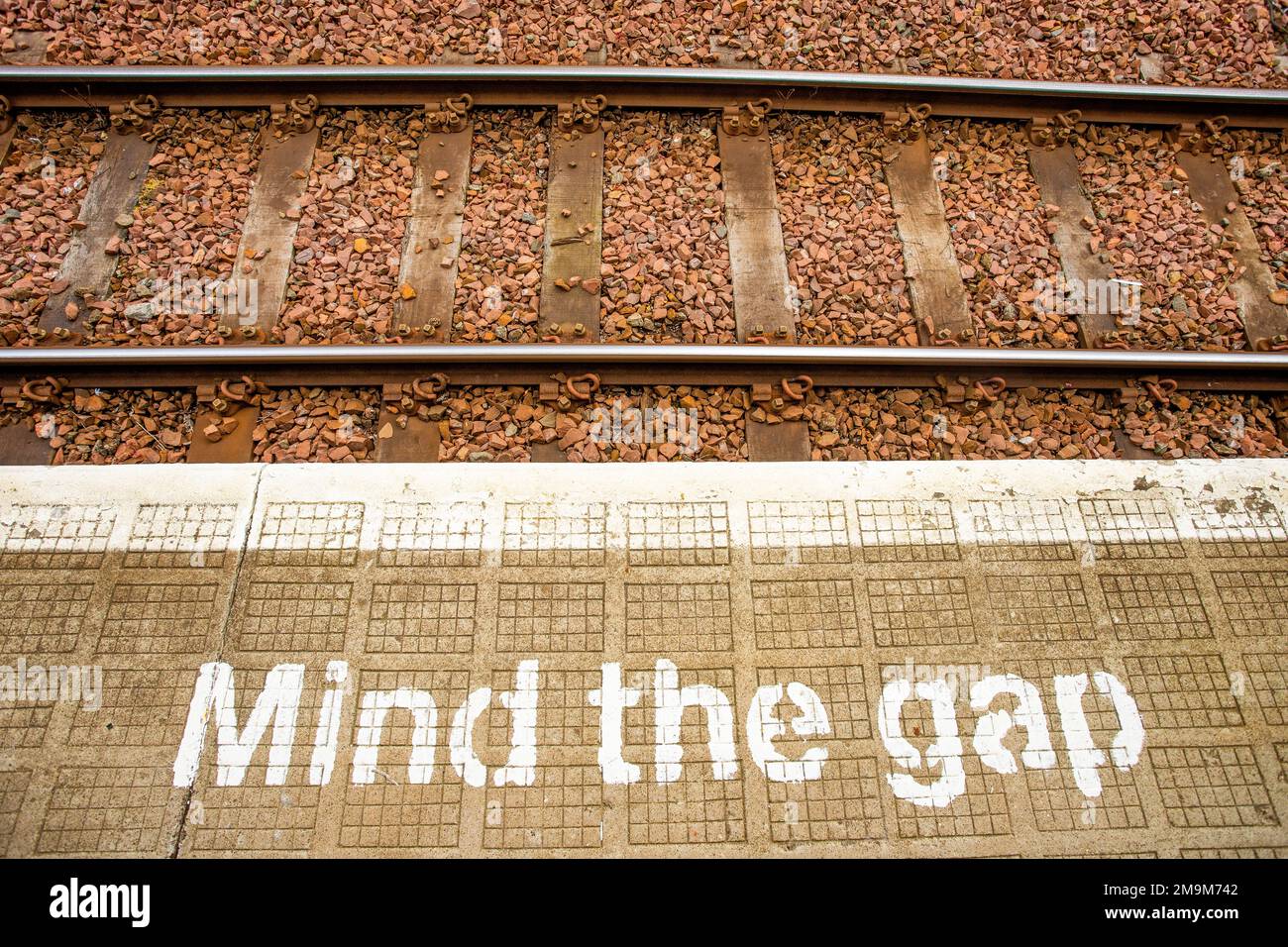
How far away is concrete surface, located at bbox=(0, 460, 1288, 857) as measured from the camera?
157 inches

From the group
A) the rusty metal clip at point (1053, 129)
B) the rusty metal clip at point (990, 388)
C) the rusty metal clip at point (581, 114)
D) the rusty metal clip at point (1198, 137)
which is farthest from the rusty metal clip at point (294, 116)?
the rusty metal clip at point (1198, 137)

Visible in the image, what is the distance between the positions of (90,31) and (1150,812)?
9504 mm

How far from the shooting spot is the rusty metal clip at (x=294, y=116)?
19.6 feet

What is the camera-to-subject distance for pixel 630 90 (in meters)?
6.15

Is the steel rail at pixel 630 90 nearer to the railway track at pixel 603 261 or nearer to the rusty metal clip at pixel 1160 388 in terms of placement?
the railway track at pixel 603 261

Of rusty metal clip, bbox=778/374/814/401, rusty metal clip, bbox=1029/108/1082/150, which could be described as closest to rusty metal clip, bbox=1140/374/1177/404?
rusty metal clip, bbox=1029/108/1082/150

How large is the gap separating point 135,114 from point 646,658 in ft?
19.5

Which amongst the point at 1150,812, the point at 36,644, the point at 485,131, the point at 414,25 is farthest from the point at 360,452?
the point at 1150,812

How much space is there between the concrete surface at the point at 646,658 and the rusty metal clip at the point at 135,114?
121 inches

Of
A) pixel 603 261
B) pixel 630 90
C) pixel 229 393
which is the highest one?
pixel 630 90

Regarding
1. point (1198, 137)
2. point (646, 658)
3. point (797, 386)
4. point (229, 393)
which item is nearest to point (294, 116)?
point (229, 393)

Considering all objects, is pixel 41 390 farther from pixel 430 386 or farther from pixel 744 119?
pixel 744 119

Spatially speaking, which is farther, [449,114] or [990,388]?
[449,114]

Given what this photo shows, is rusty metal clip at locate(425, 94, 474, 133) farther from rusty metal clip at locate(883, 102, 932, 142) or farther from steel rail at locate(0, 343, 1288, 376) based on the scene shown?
rusty metal clip at locate(883, 102, 932, 142)
